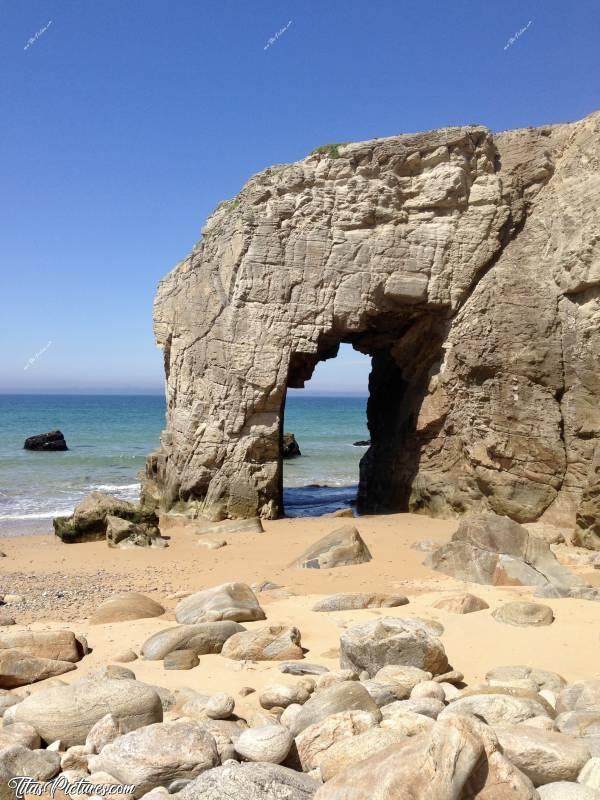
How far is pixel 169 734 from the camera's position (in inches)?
147

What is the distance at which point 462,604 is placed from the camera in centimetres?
712

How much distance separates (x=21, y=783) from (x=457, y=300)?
12.4 meters

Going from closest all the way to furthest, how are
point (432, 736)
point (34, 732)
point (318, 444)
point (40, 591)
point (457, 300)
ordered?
1. point (432, 736)
2. point (34, 732)
3. point (40, 591)
4. point (457, 300)
5. point (318, 444)

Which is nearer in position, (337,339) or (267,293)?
(267,293)

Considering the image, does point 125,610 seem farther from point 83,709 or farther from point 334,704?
point 334,704

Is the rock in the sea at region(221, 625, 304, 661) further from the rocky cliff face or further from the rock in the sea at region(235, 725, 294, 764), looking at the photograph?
the rocky cliff face

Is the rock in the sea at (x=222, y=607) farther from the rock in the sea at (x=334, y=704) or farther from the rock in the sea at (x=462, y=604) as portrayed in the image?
the rock in the sea at (x=334, y=704)

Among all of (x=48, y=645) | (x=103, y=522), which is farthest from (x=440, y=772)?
(x=103, y=522)

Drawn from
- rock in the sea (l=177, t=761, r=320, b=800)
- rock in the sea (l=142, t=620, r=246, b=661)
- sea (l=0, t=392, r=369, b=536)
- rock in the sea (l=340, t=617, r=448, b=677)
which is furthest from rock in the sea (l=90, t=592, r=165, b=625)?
sea (l=0, t=392, r=369, b=536)

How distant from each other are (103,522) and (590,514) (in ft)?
29.9

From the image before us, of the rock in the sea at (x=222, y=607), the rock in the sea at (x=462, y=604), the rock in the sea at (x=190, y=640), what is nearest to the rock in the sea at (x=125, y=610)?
the rock in the sea at (x=222, y=607)

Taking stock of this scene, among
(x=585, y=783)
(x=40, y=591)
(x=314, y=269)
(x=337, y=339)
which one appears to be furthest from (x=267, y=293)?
(x=585, y=783)

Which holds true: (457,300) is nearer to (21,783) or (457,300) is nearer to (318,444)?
(21,783)

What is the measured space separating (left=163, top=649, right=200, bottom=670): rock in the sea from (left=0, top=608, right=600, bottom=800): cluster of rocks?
22 mm
